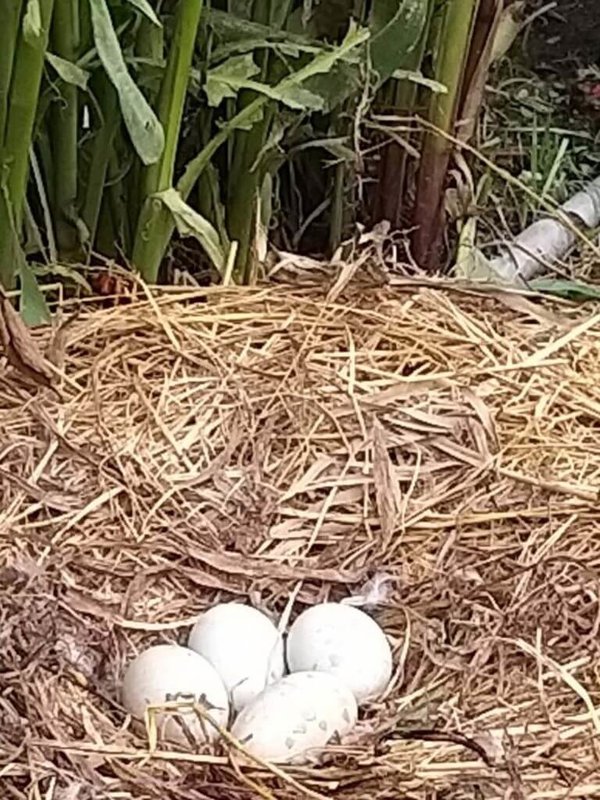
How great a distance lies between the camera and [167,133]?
4.43ft

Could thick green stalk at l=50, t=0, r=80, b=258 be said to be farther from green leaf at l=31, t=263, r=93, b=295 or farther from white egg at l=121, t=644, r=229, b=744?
white egg at l=121, t=644, r=229, b=744

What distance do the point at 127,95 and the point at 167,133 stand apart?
0.25ft

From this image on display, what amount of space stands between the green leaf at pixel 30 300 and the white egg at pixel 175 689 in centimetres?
38

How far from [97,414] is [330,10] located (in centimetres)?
48

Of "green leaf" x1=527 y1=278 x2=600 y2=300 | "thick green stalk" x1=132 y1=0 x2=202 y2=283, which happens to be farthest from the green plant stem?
"green leaf" x1=527 y1=278 x2=600 y2=300

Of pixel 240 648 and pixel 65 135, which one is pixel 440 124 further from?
pixel 240 648

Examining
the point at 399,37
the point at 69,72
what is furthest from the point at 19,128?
the point at 399,37

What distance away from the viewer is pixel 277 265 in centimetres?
149

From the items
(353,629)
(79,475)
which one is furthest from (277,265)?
(353,629)

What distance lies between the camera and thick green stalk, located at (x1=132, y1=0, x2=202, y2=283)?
130cm

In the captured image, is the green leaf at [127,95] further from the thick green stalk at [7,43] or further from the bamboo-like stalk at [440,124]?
the bamboo-like stalk at [440,124]

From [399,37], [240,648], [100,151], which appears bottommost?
[240,648]

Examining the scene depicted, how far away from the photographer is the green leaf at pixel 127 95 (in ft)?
4.11

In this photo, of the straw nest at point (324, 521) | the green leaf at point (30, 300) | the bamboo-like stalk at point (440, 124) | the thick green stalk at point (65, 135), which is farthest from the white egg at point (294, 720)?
the bamboo-like stalk at point (440, 124)
